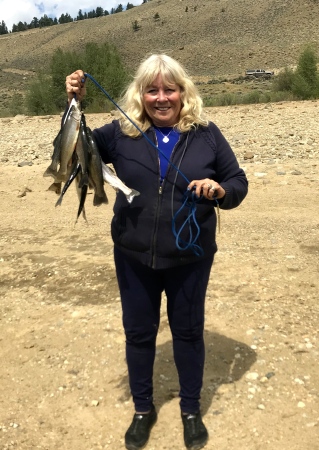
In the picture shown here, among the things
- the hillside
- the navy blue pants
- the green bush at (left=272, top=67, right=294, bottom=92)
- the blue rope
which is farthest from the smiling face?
the hillside

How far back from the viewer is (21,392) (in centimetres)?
327

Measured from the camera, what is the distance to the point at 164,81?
7.95 ft

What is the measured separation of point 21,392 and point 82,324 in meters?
0.79

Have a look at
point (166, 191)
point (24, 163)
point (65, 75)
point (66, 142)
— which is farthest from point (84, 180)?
point (65, 75)

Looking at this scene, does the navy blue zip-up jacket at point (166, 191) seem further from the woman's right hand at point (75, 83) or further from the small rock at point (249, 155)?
the small rock at point (249, 155)

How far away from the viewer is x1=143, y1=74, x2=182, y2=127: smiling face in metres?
2.44

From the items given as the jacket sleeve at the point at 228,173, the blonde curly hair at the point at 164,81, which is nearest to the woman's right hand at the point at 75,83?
the blonde curly hair at the point at 164,81

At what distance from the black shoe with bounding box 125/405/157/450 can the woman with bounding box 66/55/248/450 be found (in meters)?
0.42

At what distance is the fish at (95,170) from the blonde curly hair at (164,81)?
0.16 m

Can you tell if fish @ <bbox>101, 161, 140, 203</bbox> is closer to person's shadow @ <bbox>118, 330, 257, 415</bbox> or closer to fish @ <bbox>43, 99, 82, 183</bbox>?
fish @ <bbox>43, 99, 82, 183</bbox>

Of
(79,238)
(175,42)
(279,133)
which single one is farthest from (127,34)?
(79,238)

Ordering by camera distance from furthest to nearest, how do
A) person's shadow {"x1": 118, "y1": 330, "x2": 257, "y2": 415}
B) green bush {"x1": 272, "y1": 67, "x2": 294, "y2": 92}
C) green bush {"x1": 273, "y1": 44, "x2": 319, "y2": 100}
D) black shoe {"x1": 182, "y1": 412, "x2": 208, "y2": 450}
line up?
green bush {"x1": 272, "y1": 67, "x2": 294, "y2": 92}, green bush {"x1": 273, "y1": 44, "x2": 319, "y2": 100}, person's shadow {"x1": 118, "y1": 330, "x2": 257, "y2": 415}, black shoe {"x1": 182, "y1": 412, "x2": 208, "y2": 450}

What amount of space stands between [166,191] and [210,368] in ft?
4.69

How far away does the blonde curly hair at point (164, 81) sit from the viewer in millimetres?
2428
